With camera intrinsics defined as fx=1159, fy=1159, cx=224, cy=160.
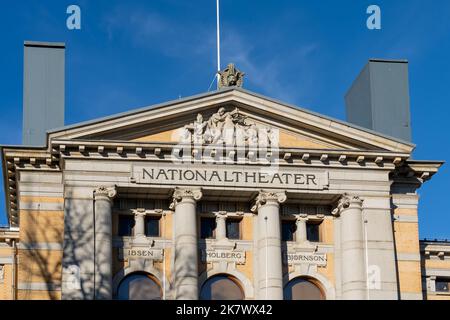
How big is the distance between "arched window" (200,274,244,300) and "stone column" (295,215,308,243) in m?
3.60

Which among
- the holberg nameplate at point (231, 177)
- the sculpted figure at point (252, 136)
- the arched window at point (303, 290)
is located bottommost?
the arched window at point (303, 290)

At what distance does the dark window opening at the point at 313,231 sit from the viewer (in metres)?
54.8

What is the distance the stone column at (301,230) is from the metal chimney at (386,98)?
26.1 ft

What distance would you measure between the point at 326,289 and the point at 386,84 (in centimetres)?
1279

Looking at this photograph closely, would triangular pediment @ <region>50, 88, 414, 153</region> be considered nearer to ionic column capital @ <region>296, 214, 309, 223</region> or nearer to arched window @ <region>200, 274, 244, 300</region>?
ionic column capital @ <region>296, 214, 309, 223</region>

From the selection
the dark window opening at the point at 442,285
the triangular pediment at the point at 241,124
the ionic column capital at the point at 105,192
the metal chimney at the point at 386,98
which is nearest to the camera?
the ionic column capital at the point at 105,192

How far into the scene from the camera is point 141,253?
2076 inches

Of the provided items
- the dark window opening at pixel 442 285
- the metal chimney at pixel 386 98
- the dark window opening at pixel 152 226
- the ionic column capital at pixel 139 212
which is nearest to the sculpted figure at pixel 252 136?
the dark window opening at pixel 152 226

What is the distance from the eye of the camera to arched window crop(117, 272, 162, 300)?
171 ft

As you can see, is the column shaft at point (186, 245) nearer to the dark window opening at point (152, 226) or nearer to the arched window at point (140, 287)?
the dark window opening at point (152, 226)
